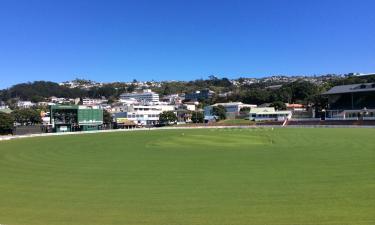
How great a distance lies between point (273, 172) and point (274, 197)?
6016 millimetres

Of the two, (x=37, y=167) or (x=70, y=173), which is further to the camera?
(x=37, y=167)

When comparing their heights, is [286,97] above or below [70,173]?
above

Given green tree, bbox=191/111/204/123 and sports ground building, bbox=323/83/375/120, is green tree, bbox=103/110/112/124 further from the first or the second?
sports ground building, bbox=323/83/375/120

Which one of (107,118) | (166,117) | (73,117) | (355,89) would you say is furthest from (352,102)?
(107,118)

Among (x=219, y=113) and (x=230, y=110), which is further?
(x=230, y=110)

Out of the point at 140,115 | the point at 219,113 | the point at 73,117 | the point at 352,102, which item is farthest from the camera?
the point at 140,115

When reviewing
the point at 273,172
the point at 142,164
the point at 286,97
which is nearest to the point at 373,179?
the point at 273,172

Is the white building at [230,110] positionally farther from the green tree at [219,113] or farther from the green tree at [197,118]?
the green tree at [197,118]

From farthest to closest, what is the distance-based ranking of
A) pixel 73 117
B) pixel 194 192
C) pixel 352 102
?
pixel 73 117, pixel 352 102, pixel 194 192

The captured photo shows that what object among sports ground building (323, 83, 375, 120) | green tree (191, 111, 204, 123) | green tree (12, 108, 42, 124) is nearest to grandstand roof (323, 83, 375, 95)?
sports ground building (323, 83, 375, 120)

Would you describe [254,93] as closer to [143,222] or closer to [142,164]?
[142,164]

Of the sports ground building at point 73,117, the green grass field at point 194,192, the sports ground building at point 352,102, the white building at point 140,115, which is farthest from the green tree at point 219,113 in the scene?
the green grass field at point 194,192

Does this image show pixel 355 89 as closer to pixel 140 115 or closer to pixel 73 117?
pixel 73 117

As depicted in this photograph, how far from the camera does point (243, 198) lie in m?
14.4
